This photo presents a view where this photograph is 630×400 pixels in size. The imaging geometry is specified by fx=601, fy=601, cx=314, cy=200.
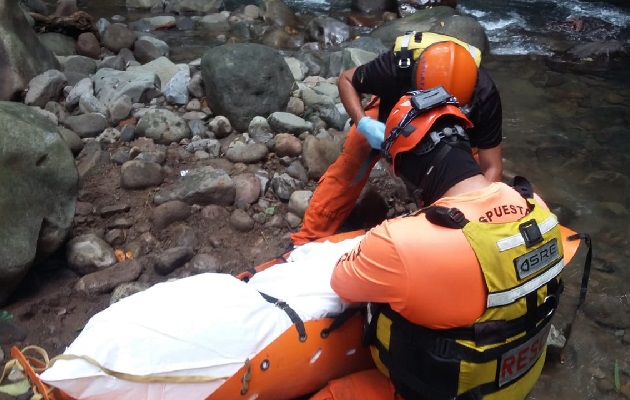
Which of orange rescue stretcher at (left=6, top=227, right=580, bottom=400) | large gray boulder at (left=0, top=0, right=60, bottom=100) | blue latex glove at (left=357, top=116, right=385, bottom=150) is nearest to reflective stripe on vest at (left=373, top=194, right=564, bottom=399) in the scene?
orange rescue stretcher at (left=6, top=227, right=580, bottom=400)

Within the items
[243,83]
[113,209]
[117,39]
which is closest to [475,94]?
[113,209]

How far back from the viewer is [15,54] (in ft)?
18.7

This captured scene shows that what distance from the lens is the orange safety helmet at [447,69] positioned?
3004mm

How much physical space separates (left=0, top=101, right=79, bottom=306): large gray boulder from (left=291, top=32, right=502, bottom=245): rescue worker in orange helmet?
143 centimetres

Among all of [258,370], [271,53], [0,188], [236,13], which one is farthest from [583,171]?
[236,13]

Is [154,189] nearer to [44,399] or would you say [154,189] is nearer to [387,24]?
[44,399]

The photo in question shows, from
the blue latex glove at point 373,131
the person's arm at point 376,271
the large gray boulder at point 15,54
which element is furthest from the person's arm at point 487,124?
the large gray boulder at point 15,54

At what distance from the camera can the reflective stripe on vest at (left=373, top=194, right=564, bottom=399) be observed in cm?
203

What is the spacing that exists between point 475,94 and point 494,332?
1514mm

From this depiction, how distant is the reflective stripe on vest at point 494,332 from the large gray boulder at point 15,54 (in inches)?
189

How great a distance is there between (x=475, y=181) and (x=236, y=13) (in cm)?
913

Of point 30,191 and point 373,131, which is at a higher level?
point 373,131

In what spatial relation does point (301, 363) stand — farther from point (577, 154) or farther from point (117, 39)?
point (117, 39)

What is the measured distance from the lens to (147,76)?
235 inches
